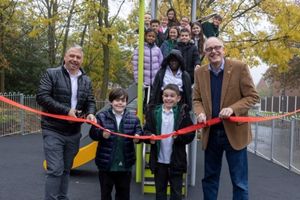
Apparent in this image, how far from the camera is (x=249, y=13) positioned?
15.4 metres

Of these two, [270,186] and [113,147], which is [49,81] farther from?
[270,186]

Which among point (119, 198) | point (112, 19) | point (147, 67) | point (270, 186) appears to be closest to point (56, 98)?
point (119, 198)

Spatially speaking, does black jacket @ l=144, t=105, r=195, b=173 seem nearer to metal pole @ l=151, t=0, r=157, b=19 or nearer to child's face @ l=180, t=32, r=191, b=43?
child's face @ l=180, t=32, r=191, b=43

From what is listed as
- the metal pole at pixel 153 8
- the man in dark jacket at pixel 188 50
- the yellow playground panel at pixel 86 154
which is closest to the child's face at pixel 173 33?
the man in dark jacket at pixel 188 50

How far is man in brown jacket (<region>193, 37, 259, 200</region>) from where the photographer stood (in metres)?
4.12

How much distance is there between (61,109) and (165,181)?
139 centimetres

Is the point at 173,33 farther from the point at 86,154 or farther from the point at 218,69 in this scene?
the point at 218,69

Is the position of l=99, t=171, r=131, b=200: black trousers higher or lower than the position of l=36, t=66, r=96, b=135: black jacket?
lower

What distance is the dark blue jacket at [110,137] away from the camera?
4.42 metres

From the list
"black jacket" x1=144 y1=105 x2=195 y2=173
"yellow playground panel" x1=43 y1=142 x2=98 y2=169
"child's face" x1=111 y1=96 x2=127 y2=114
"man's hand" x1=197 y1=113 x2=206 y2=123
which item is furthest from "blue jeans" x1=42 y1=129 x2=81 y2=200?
"yellow playground panel" x1=43 y1=142 x2=98 y2=169

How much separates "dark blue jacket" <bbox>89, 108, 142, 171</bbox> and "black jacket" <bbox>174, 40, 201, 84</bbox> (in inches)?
108

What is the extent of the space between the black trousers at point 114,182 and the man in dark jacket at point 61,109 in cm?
46

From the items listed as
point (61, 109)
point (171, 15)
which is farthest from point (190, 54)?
point (61, 109)

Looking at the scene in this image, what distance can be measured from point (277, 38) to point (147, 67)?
8151mm
